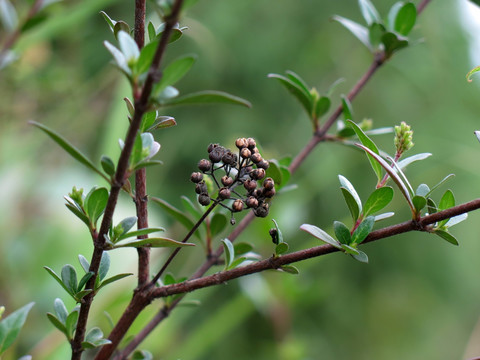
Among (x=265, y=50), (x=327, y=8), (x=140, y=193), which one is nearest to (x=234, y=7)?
(x=265, y=50)

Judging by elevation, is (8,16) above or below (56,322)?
above

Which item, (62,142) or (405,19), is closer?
(62,142)

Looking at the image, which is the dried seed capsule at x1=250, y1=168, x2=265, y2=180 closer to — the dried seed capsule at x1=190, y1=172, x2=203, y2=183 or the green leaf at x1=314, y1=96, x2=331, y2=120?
the dried seed capsule at x1=190, y1=172, x2=203, y2=183

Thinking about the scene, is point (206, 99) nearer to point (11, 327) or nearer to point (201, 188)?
point (201, 188)

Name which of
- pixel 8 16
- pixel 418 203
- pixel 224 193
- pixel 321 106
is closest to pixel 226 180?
pixel 224 193

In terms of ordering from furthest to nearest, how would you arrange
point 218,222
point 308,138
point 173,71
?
1. point 308,138
2. point 218,222
3. point 173,71

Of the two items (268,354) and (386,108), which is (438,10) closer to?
(386,108)

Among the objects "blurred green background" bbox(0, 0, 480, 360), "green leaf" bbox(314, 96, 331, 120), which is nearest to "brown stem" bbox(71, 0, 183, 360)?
"green leaf" bbox(314, 96, 331, 120)
